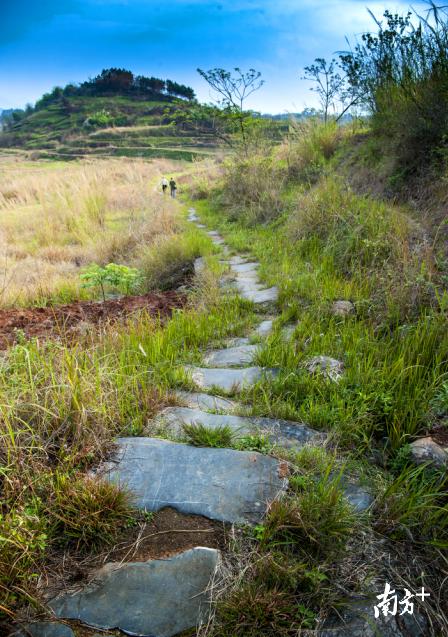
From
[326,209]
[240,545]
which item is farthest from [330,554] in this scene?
[326,209]

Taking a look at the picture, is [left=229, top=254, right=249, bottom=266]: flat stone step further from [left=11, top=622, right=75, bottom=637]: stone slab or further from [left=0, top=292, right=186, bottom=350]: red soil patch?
[left=11, top=622, right=75, bottom=637]: stone slab

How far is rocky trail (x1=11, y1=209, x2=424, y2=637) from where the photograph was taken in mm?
1202

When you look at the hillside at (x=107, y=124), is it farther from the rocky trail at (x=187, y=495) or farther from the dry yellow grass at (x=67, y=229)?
the rocky trail at (x=187, y=495)

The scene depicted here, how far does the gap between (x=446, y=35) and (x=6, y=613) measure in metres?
6.51

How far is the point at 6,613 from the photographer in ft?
3.86

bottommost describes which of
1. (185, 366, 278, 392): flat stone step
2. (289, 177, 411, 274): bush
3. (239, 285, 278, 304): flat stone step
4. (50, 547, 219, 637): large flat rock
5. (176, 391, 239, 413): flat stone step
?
(50, 547, 219, 637): large flat rock

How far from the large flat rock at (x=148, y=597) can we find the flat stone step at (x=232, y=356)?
58.1 inches

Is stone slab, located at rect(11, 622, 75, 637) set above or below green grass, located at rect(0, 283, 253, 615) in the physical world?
below

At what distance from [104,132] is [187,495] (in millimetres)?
54528

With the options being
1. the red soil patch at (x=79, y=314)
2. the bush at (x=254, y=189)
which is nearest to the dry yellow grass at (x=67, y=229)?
the red soil patch at (x=79, y=314)

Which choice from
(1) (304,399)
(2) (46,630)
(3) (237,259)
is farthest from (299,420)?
(3) (237,259)

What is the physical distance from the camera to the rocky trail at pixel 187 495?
3.94ft

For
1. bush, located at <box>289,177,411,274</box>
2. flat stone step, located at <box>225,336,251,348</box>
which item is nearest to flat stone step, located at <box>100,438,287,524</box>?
flat stone step, located at <box>225,336,251,348</box>

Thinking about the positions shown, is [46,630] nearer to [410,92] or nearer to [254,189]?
[410,92]
